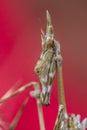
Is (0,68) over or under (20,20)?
under

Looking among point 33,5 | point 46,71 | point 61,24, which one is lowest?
point 46,71

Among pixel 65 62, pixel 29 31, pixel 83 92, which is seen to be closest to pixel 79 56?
pixel 65 62

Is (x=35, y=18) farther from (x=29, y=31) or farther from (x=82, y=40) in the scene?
(x=82, y=40)

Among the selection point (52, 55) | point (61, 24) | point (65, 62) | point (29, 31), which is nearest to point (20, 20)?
point (29, 31)

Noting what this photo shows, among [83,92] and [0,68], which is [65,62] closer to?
[83,92]

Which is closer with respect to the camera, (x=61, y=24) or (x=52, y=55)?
(x=52, y=55)

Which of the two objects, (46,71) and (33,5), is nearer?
(46,71)
